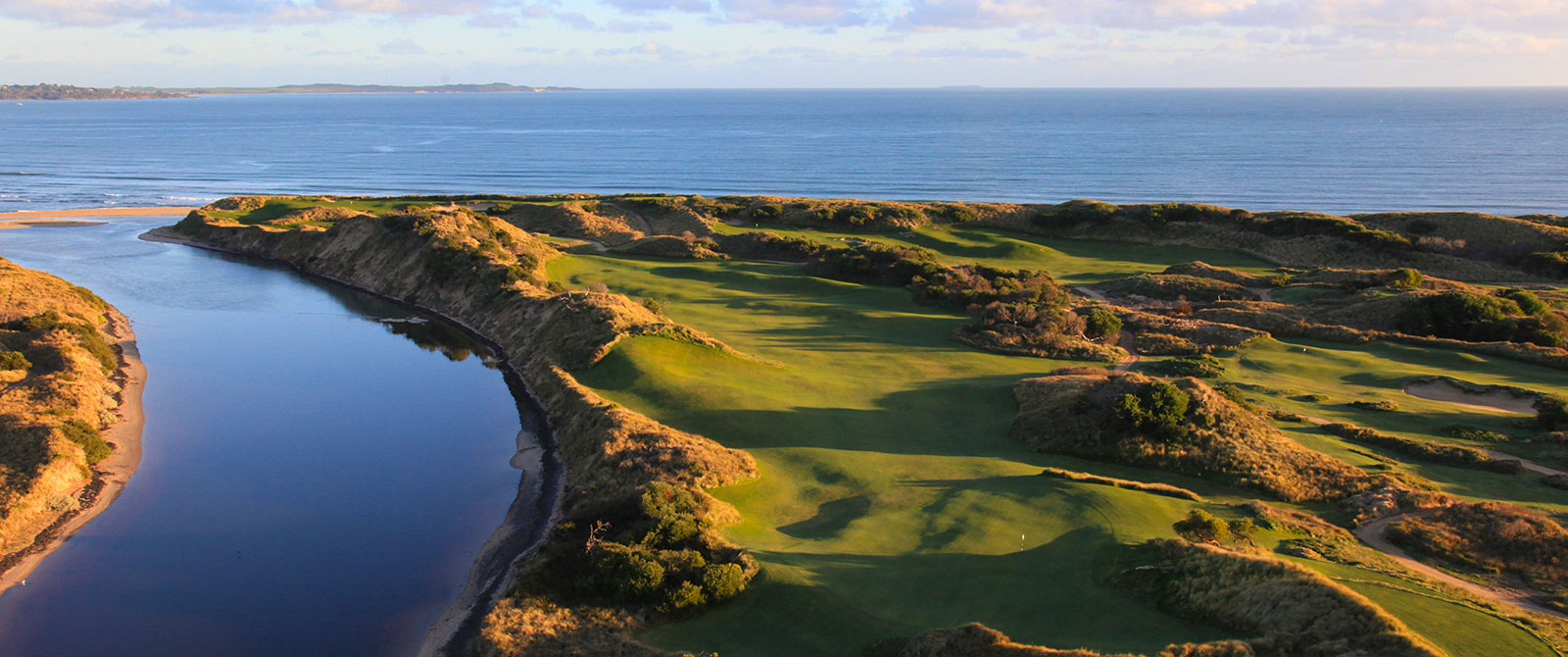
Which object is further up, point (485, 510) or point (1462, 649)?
point (1462, 649)

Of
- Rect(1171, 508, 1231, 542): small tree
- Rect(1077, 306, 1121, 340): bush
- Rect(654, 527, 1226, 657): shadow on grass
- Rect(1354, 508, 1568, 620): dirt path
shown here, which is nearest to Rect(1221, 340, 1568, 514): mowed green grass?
Rect(1354, 508, 1568, 620): dirt path

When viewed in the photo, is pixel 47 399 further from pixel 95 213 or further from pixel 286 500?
pixel 95 213

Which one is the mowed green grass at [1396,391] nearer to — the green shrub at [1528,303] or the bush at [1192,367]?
the bush at [1192,367]

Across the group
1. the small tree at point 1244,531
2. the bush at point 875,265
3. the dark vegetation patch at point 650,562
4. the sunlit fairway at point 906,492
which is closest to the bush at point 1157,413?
the sunlit fairway at point 906,492

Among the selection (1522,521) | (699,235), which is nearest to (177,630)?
(1522,521)

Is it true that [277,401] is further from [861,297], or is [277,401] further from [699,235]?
[699,235]

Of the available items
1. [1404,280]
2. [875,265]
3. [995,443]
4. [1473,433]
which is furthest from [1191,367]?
[875,265]

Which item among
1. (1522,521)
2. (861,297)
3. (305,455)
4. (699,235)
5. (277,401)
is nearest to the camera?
(1522,521)
